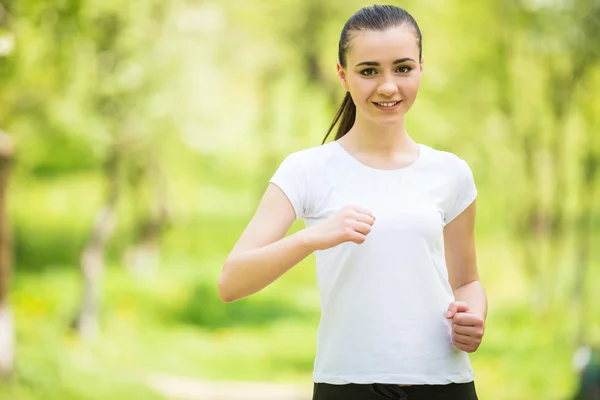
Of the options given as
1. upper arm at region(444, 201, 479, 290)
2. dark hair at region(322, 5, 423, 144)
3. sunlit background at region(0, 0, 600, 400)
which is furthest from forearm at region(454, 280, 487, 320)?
sunlit background at region(0, 0, 600, 400)

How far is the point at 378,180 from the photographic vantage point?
1217 mm

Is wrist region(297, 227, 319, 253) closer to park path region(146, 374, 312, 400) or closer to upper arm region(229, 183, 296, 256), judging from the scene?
upper arm region(229, 183, 296, 256)

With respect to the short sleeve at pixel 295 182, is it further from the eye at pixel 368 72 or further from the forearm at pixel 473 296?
the forearm at pixel 473 296

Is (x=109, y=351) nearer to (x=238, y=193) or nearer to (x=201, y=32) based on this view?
(x=238, y=193)

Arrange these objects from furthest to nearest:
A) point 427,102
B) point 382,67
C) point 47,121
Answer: point 427,102 < point 47,121 < point 382,67

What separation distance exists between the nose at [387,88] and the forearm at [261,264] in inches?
9.7

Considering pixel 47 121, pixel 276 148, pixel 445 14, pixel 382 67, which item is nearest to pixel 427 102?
pixel 445 14

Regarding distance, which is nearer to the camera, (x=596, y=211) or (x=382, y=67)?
(x=382, y=67)

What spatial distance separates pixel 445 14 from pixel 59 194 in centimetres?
310

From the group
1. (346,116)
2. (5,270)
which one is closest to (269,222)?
(346,116)

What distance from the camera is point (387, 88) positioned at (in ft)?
3.94

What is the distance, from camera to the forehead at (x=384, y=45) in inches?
47.5

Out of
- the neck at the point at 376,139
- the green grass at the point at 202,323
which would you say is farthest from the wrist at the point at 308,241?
the green grass at the point at 202,323

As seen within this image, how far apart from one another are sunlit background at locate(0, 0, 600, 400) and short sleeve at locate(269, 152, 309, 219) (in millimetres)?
4680
